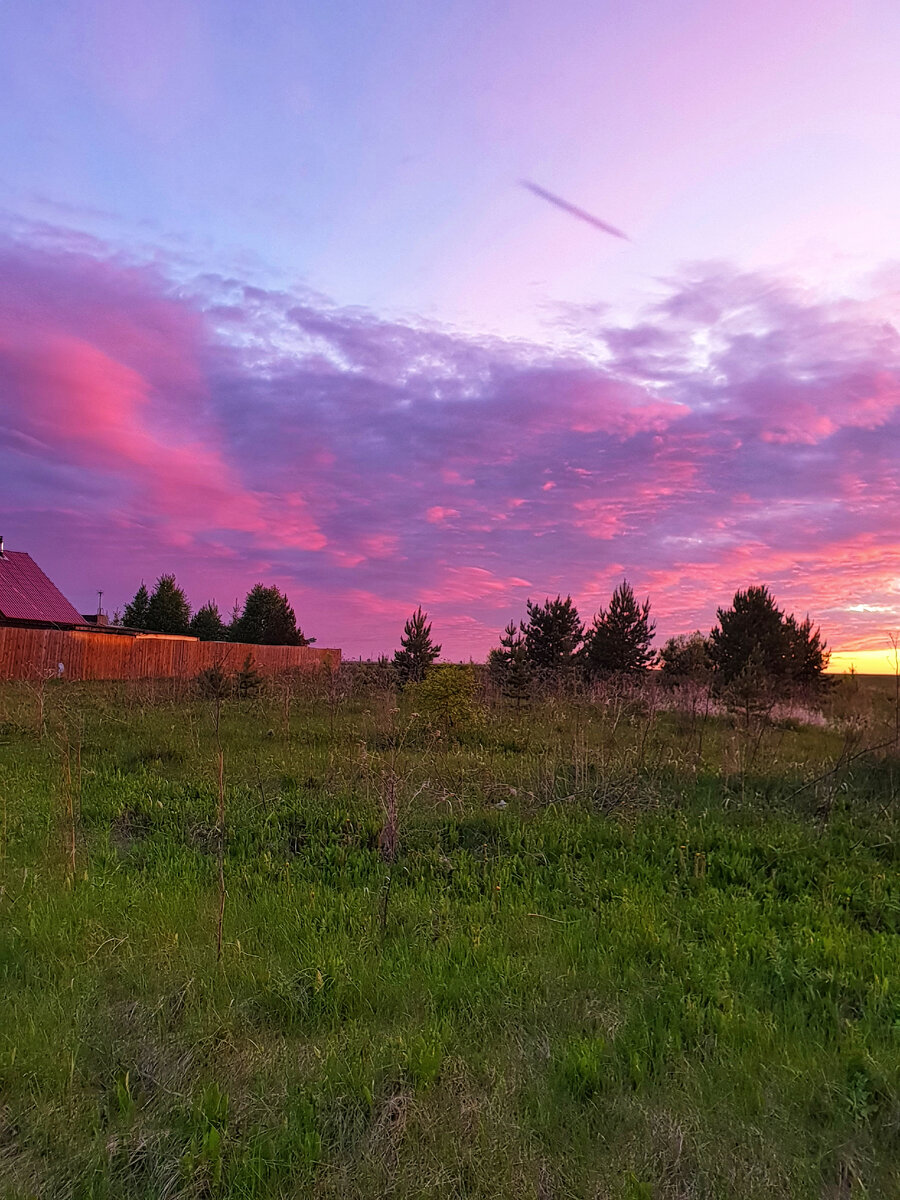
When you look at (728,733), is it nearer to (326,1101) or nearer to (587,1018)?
(587,1018)

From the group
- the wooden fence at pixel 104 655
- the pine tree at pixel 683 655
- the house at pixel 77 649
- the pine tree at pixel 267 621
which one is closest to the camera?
the wooden fence at pixel 104 655

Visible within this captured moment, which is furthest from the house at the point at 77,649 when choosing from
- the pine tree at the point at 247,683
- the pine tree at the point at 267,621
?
the pine tree at the point at 267,621

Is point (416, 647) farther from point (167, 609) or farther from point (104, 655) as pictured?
point (167, 609)

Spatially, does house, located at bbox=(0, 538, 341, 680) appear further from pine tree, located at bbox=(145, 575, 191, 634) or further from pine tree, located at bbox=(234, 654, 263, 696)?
pine tree, located at bbox=(145, 575, 191, 634)

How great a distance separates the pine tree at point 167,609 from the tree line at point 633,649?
27.6 m

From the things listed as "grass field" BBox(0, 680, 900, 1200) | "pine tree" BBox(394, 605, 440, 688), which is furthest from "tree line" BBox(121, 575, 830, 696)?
"grass field" BBox(0, 680, 900, 1200)

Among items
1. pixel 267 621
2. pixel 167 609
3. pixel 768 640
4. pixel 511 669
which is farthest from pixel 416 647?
pixel 167 609

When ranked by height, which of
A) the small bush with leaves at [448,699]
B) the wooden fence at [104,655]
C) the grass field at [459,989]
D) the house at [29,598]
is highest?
the house at [29,598]

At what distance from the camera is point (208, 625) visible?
50188 millimetres

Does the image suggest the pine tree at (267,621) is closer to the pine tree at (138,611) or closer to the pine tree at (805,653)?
the pine tree at (138,611)

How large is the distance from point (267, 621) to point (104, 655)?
1734cm

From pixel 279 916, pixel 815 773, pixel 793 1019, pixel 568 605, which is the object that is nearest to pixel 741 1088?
pixel 793 1019

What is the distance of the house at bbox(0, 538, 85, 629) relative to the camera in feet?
102

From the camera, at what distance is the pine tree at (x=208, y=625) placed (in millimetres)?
50156
